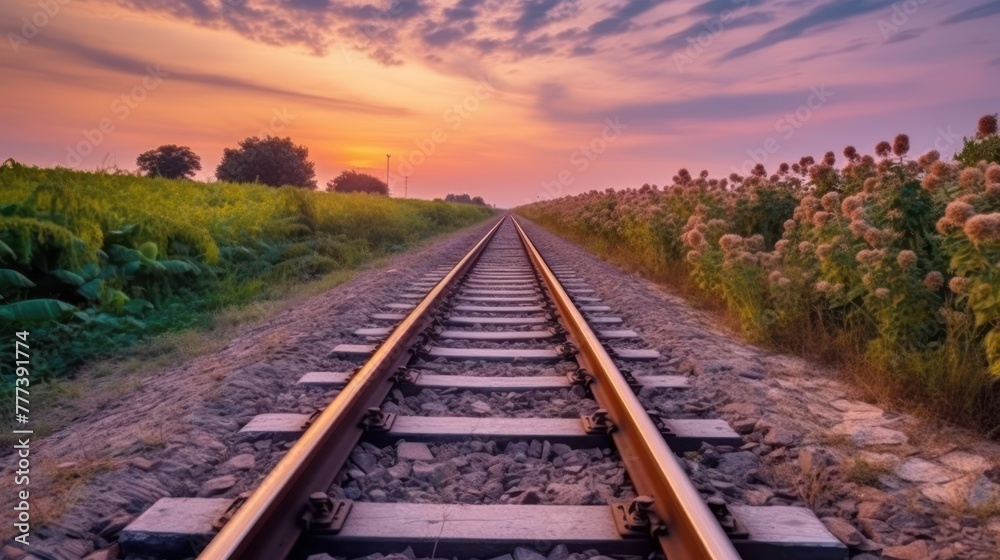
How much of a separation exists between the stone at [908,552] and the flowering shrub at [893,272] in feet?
4.72

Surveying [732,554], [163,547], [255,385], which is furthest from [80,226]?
[732,554]

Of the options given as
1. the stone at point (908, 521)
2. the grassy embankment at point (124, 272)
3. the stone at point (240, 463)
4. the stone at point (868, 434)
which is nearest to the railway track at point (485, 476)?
the stone at point (240, 463)

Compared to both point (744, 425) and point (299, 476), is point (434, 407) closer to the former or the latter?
point (299, 476)

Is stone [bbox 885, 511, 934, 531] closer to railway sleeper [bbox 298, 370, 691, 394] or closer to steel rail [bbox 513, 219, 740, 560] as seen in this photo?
steel rail [bbox 513, 219, 740, 560]

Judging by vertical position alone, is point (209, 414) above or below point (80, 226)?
Answer: below

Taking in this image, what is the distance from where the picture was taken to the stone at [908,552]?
241 cm

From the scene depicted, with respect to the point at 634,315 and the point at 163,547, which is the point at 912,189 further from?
the point at 163,547

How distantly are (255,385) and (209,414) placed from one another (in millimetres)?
556

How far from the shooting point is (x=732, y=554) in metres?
2.03

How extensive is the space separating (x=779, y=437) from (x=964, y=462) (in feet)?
2.81

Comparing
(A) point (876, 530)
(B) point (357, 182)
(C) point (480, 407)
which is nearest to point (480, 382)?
(C) point (480, 407)

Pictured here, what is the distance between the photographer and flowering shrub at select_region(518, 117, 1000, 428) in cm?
377

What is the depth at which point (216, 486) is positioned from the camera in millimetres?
2865

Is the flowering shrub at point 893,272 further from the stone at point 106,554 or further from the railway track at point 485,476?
the stone at point 106,554
